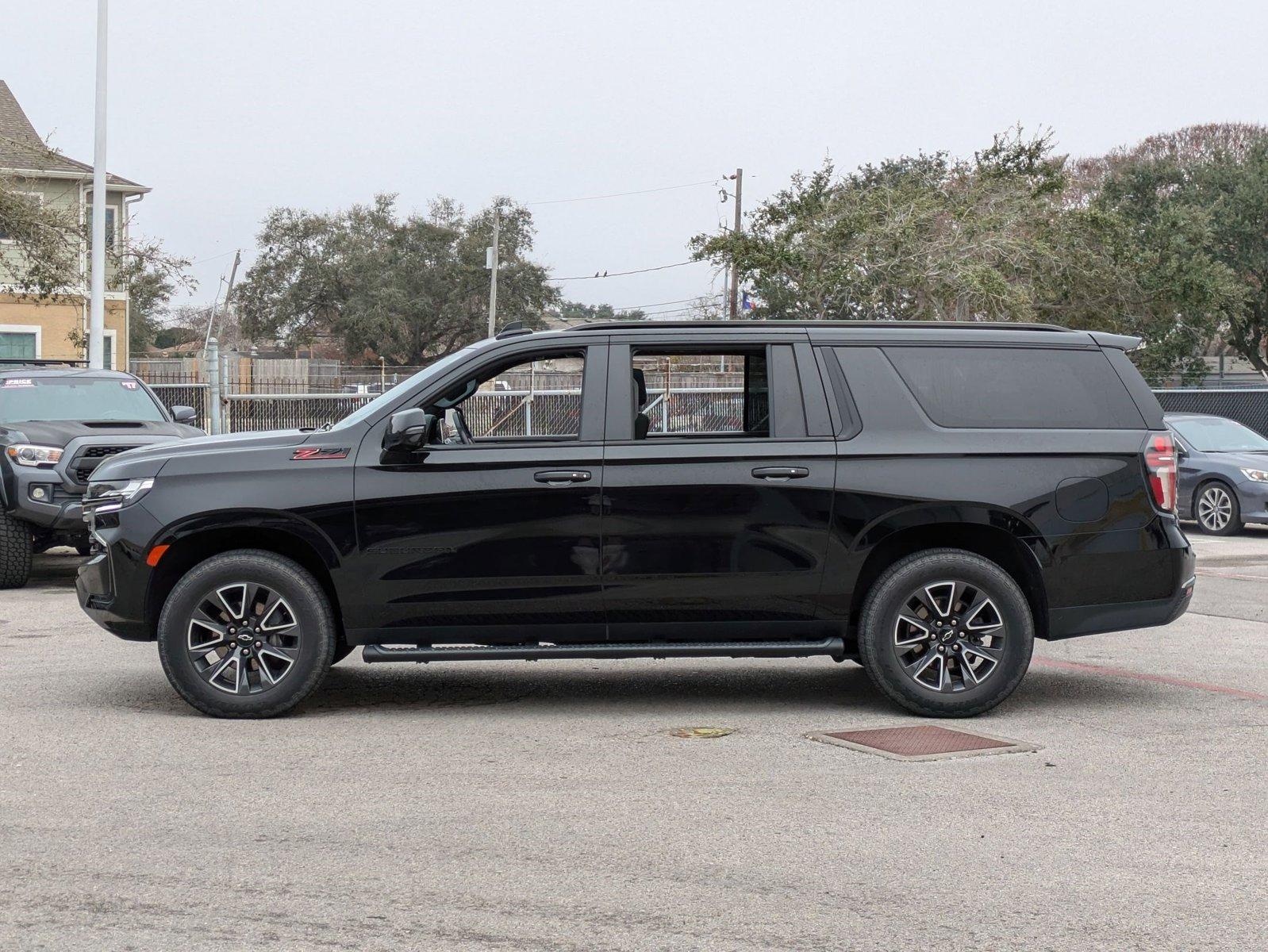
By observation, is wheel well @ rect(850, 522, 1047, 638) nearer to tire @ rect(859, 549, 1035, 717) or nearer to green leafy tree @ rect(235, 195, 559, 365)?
tire @ rect(859, 549, 1035, 717)

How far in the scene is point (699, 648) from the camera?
24.5 feet

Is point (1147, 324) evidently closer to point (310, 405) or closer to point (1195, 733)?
point (310, 405)

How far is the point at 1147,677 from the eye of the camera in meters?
8.95

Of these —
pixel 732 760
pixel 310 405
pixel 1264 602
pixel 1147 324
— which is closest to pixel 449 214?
pixel 1147 324

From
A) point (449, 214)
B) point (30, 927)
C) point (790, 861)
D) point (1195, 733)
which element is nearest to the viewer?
point (30, 927)

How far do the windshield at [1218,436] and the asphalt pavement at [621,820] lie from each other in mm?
11568

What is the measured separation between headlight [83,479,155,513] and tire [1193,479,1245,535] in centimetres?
1483

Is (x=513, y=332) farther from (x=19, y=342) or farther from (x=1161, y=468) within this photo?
(x=19, y=342)

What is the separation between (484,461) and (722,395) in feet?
4.06

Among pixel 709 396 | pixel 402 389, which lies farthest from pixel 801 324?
pixel 402 389

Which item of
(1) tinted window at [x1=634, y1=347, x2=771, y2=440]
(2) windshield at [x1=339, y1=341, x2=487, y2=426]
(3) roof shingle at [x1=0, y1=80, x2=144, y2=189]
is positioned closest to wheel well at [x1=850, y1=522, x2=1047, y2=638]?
(1) tinted window at [x1=634, y1=347, x2=771, y2=440]

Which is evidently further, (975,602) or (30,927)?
(975,602)

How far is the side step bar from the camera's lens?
24.2 ft

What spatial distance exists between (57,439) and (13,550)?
104 centimetres
